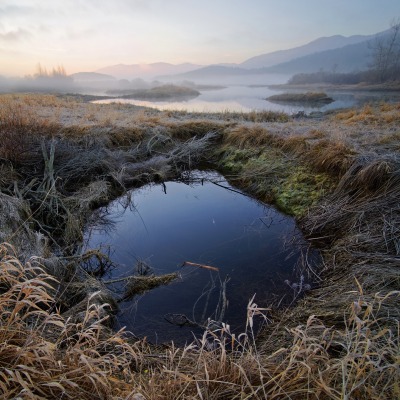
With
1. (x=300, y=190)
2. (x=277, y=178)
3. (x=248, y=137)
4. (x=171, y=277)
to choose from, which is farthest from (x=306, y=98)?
(x=171, y=277)

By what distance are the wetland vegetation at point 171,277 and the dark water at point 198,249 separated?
0.24m

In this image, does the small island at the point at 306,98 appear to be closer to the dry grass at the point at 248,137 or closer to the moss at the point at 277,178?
the dry grass at the point at 248,137

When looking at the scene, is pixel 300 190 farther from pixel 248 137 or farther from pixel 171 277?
pixel 171 277

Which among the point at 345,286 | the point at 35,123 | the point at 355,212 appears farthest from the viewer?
the point at 35,123

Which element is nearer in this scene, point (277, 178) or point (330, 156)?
point (330, 156)

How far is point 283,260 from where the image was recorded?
4.77 meters

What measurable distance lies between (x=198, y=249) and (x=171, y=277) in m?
0.99

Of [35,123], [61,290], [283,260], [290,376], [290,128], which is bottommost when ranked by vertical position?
[283,260]

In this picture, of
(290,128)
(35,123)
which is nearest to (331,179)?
(290,128)

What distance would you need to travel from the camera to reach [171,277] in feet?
14.2

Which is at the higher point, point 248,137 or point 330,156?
point 248,137

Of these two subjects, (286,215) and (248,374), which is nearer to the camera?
(248,374)

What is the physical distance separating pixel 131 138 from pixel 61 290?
6811mm

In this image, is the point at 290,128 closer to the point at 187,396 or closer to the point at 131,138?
the point at 131,138
